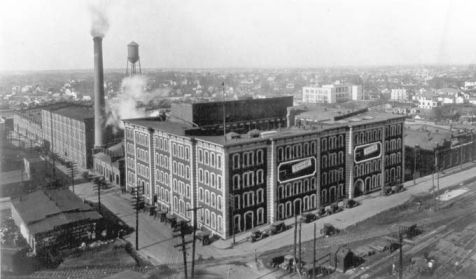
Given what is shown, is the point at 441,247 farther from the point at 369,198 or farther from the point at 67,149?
the point at 67,149

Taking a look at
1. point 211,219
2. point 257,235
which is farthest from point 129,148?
point 257,235

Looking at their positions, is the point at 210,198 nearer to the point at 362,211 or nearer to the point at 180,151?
the point at 180,151

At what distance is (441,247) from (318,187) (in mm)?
15257

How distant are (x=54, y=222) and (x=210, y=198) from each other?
15.4 meters

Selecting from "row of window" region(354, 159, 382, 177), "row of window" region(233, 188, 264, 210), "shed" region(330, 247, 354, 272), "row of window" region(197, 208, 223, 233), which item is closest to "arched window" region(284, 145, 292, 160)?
"row of window" region(233, 188, 264, 210)

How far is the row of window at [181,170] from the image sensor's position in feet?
169

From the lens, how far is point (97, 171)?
76.0 meters

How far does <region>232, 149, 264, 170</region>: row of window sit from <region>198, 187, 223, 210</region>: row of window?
3726mm

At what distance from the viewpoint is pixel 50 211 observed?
157ft

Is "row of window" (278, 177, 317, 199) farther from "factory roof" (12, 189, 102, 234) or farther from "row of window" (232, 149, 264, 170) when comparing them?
"factory roof" (12, 189, 102, 234)

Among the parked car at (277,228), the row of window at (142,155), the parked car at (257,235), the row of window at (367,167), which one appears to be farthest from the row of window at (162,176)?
the row of window at (367,167)

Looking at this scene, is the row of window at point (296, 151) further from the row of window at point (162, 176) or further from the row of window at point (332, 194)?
the row of window at point (162, 176)

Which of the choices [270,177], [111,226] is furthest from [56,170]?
[270,177]

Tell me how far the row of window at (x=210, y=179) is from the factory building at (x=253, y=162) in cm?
11
